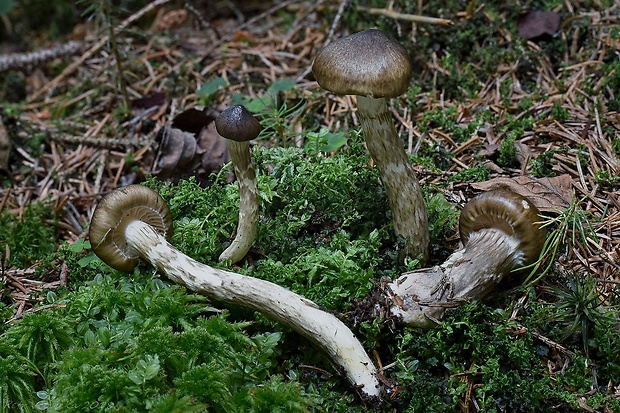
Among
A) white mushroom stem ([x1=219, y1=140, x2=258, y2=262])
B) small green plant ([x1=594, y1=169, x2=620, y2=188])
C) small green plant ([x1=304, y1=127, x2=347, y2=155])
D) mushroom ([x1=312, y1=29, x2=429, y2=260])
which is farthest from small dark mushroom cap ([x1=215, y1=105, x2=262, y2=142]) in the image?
small green plant ([x1=594, y1=169, x2=620, y2=188])

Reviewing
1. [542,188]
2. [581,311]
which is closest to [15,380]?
[581,311]

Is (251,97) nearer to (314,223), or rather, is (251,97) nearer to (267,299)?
(314,223)

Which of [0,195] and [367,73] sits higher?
[367,73]

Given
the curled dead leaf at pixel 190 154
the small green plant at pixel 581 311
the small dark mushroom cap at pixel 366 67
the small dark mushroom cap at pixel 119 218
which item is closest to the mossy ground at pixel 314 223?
the small green plant at pixel 581 311

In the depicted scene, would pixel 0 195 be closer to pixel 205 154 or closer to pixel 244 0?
pixel 205 154

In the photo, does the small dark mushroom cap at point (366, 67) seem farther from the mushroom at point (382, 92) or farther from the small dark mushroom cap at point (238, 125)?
the small dark mushroom cap at point (238, 125)

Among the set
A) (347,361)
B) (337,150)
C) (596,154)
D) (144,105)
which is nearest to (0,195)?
(144,105)

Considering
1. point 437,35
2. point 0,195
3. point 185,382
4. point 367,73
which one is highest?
point 367,73

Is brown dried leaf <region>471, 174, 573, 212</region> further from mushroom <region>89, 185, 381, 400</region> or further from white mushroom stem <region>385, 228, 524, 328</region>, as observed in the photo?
mushroom <region>89, 185, 381, 400</region>
